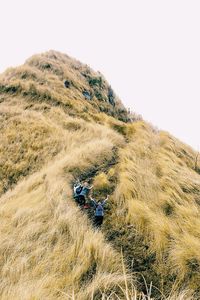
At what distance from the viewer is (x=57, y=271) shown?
575 centimetres

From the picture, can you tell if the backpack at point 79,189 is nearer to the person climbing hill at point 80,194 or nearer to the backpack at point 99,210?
the person climbing hill at point 80,194

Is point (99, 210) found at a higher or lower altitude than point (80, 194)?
higher

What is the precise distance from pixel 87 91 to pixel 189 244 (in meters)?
22.1

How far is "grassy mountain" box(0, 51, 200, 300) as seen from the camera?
5684mm

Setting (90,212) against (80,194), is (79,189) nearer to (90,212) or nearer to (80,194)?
(80,194)

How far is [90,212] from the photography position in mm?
8867

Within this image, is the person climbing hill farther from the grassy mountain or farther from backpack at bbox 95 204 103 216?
backpack at bbox 95 204 103 216

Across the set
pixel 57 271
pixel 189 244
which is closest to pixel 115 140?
pixel 189 244

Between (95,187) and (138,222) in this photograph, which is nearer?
(138,222)

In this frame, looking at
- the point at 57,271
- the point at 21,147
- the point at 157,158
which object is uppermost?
the point at 157,158

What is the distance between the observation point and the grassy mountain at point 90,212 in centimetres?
A: 568

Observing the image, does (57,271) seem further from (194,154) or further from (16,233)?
(194,154)

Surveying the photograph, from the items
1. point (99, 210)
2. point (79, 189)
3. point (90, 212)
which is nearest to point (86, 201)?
point (79, 189)

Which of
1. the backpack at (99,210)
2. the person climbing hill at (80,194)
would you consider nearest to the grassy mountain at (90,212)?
the person climbing hill at (80,194)
